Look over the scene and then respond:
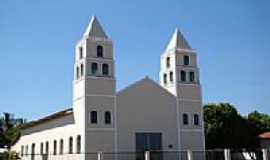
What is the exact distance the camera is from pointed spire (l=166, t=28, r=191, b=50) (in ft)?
142

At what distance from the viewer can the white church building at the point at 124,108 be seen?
36.8 meters

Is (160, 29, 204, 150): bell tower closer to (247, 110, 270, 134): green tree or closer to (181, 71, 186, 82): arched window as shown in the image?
(181, 71, 186, 82): arched window

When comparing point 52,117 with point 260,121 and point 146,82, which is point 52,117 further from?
point 260,121

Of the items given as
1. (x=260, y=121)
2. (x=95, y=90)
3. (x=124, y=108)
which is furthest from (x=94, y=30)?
(x=260, y=121)

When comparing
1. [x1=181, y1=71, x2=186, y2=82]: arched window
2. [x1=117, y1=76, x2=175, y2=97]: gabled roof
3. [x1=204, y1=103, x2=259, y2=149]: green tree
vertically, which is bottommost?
[x1=204, y1=103, x2=259, y2=149]: green tree

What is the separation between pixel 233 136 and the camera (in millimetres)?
51469

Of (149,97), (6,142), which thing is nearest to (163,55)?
(149,97)

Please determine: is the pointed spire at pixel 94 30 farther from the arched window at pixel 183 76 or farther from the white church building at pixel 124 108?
the arched window at pixel 183 76

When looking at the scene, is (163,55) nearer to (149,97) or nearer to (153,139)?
(149,97)

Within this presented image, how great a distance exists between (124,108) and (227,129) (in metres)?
19.0

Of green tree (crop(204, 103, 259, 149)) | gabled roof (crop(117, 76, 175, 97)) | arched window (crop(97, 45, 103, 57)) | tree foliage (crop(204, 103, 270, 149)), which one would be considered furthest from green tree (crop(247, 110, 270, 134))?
arched window (crop(97, 45, 103, 57))

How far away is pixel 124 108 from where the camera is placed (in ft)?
125

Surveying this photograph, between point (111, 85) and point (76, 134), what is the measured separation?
5581mm

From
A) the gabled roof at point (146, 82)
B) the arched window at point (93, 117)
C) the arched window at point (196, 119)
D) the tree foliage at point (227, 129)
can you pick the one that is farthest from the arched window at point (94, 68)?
the tree foliage at point (227, 129)
